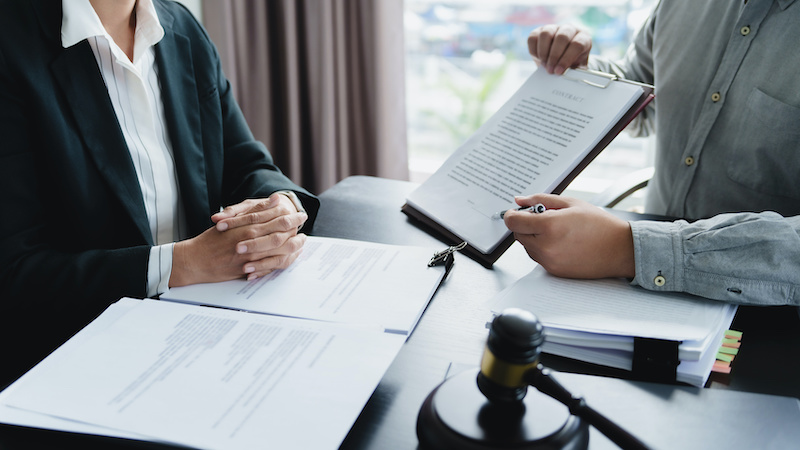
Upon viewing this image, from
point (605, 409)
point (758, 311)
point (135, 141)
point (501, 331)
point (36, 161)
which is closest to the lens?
point (501, 331)

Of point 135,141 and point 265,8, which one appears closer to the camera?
point 135,141

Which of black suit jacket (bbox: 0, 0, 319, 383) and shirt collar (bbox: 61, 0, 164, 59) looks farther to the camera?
shirt collar (bbox: 61, 0, 164, 59)

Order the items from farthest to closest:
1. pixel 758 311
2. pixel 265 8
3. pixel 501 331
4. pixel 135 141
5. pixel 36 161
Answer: pixel 265 8, pixel 135 141, pixel 36 161, pixel 758 311, pixel 501 331

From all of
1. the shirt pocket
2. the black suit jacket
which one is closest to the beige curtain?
the black suit jacket

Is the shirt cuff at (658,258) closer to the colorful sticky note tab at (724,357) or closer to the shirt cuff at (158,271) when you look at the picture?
the colorful sticky note tab at (724,357)

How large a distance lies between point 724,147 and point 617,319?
763 millimetres

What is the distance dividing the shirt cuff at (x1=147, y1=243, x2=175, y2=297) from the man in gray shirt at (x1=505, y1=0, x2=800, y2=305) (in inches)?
20.8

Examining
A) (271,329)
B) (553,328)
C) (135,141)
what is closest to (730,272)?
(553,328)

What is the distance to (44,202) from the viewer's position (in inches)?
37.7

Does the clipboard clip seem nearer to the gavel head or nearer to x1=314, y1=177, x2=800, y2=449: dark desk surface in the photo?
x1=314, y1=177, x2=800, y2=449: dark desk surface

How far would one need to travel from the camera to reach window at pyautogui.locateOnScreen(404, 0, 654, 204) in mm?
2469

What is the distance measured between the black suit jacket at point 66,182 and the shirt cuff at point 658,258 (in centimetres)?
60

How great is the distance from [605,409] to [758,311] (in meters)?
0.38

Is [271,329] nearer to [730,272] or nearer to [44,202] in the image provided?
[44,202]
